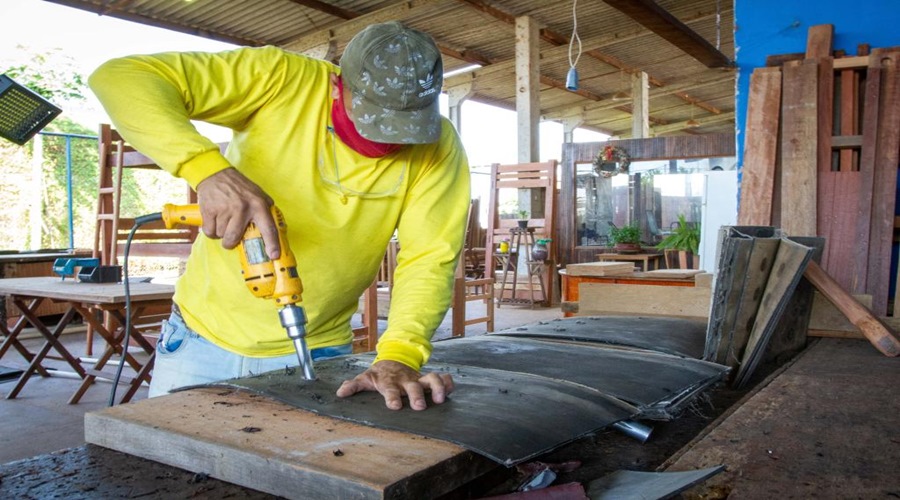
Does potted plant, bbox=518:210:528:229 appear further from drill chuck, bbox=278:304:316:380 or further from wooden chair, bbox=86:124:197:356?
drill chuck, bbox=278:304:316:380

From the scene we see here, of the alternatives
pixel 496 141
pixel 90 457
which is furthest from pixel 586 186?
pixel 90 457

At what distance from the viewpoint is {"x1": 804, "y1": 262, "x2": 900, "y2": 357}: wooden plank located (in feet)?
7.28

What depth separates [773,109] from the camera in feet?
11.0

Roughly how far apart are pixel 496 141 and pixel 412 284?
567 inches

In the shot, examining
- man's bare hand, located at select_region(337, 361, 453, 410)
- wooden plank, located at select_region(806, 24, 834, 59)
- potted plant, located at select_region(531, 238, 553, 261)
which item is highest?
wooden plank, located at select_region(806, 24, 834, 59)

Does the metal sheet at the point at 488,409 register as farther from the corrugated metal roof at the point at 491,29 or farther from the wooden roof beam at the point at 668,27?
the corrugated metal roof at the point at 491,29

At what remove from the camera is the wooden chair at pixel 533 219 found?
357 inches

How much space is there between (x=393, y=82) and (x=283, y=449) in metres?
0.83

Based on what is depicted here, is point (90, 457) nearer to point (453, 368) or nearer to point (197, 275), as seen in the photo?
point (197, 275)

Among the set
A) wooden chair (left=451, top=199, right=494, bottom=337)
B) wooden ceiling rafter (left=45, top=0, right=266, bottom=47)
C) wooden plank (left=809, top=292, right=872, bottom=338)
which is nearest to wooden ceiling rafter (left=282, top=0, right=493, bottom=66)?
wooden ceiling rafter (left=45, top=0, right=266, bottom=47)

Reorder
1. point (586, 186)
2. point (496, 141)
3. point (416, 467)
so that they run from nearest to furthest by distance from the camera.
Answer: point (416, 467), point (586, 186), point (496, 141)

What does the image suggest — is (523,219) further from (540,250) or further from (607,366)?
(607,366)

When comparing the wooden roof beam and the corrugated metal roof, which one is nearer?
the wooden roof beam

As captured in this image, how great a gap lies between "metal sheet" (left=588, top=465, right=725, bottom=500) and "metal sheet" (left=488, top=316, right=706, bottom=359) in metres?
1.05
